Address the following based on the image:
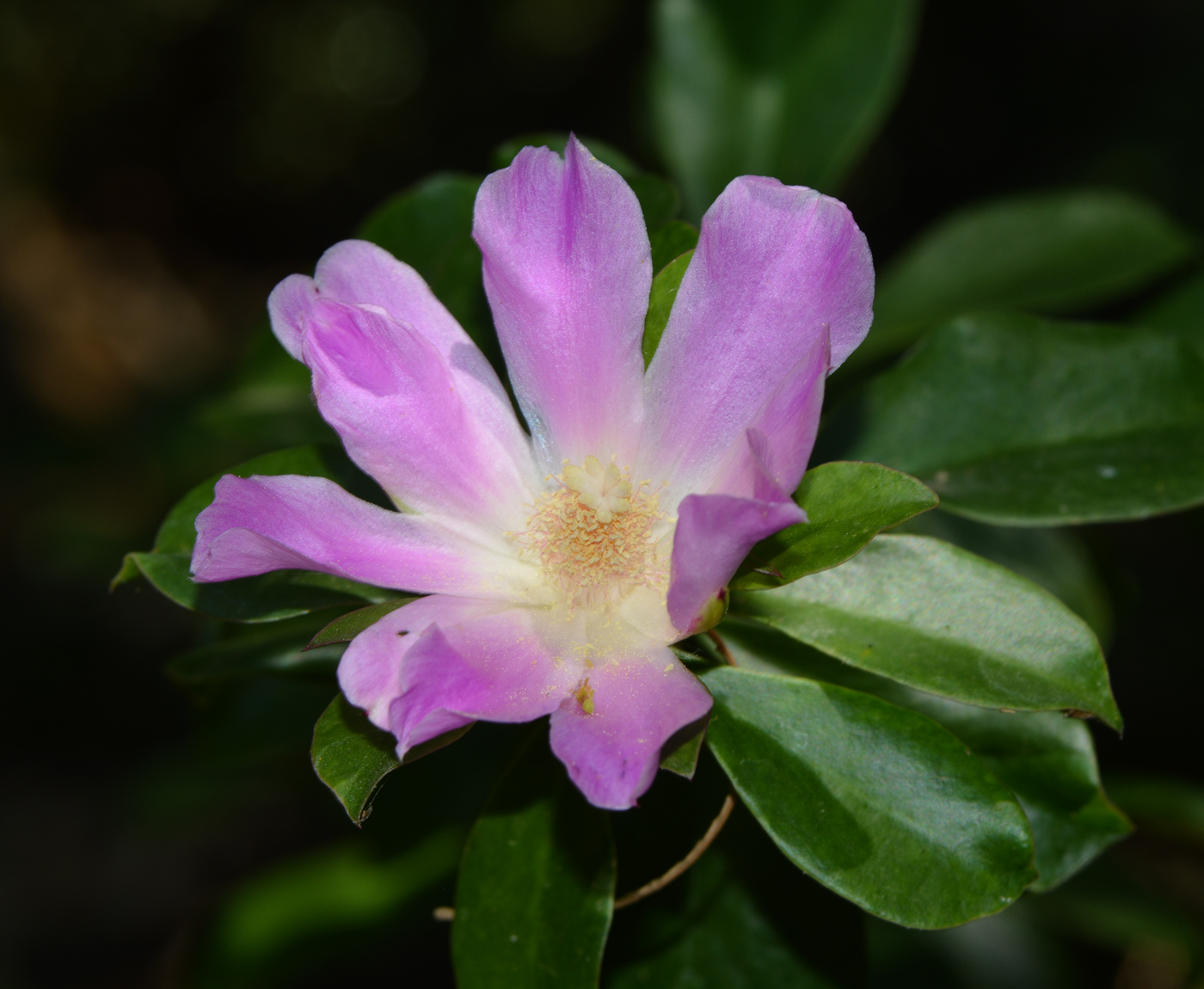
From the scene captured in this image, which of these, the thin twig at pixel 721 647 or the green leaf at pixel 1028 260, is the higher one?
the thin twig at pixel 721 647

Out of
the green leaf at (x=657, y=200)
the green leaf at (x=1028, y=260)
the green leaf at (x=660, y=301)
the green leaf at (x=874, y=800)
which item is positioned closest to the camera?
the green leaf at (x=874, y=800)

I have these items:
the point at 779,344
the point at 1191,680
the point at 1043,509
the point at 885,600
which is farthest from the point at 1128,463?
the point at 1191,680

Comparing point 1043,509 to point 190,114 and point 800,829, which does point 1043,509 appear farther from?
point 190,114

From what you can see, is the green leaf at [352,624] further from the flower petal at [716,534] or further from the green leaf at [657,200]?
the green leaf at [657,200]

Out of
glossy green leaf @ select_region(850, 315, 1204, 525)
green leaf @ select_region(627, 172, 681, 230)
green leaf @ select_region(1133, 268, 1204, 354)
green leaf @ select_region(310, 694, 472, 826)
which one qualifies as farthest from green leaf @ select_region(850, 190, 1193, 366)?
green leaf @ select_region(310, 694, 472, 826)

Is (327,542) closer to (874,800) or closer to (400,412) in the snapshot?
(400,412)

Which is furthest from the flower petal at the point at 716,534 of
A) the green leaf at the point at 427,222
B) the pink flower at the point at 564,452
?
the green leaf at the point at 427,222

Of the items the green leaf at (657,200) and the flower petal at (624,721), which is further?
the green leaf at (657,200)
